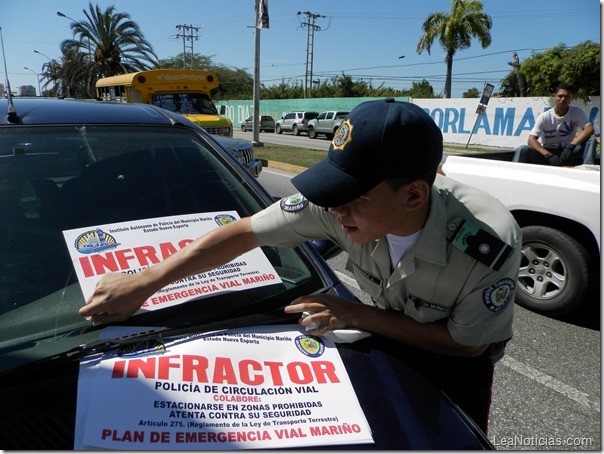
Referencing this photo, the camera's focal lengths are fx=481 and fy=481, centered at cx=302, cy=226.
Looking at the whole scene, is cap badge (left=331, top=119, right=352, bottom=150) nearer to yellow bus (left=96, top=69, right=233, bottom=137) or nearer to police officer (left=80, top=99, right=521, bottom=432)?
police officer (left=80, top=99, right=521, bottom=432)

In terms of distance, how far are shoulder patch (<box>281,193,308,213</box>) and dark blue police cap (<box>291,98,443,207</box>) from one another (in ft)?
1.09

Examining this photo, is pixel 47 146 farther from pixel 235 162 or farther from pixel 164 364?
pixel 164 364

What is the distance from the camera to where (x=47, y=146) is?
189 cm

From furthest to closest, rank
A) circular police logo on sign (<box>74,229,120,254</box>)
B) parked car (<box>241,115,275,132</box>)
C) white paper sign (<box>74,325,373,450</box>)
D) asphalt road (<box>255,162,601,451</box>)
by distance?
parked car (<box>241,115,275,132</box>) → asphalt road (<box>255,162,601,451</box>) → circular police logo on sign (<box>74,229,120,254</box>) → white paper sign (<box>74,325,373,450</box>)

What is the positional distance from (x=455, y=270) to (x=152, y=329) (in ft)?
2.88

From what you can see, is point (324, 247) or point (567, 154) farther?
point (567, 154)

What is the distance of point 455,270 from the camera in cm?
138

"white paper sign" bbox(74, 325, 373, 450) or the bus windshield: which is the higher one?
the bus windshield

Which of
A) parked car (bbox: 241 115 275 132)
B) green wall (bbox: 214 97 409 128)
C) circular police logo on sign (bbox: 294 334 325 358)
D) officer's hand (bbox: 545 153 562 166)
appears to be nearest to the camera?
circular police logo on sign (bbox: 294 334 325 358)

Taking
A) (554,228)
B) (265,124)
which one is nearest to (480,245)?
(554,228)

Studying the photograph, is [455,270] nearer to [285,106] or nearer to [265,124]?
[265,124]

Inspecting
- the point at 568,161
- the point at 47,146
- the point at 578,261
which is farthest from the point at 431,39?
the point at 47,146

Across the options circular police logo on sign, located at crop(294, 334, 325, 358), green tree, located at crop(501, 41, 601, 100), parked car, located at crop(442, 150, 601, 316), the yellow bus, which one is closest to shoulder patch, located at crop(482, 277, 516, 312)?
circular police logo on sign, located at crop(294, 334, 325, 358)

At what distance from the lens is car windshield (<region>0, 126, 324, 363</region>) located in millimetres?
1426
